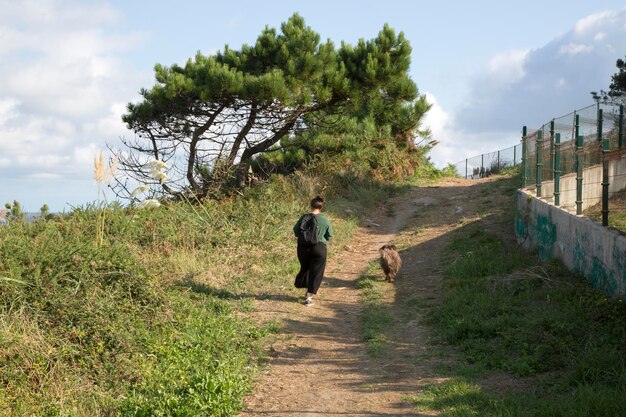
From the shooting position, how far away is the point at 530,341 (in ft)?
26.8

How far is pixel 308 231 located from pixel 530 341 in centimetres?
408

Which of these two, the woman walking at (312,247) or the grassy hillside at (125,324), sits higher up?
the woman walking at (312,247)

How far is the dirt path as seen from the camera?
6984 mm

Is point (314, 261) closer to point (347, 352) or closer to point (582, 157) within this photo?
point (347, 352)

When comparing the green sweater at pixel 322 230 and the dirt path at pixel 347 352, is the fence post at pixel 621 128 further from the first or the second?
the green sweater at pixel 322 230

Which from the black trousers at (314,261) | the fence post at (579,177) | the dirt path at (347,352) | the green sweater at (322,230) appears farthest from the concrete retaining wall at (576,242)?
the black trousers at (314,261)

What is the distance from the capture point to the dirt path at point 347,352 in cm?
698

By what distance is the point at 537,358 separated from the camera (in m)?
7.56

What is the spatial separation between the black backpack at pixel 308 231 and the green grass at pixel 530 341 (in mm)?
2163

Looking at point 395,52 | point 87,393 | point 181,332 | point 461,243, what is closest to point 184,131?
point 395,52

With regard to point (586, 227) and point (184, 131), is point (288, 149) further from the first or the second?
point (586, 227)

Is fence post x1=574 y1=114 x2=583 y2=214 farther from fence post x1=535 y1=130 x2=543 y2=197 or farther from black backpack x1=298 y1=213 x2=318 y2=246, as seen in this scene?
black backpack x1=298 y1=213 x2=318 y2=246

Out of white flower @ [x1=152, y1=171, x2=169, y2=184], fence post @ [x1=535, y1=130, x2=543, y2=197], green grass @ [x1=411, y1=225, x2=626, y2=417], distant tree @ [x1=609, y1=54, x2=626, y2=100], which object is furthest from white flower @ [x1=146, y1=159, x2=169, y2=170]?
distant tree @ [x1=609, y1=54, x2=626, y2=100]

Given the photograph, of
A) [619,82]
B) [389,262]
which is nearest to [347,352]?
[389,262]
